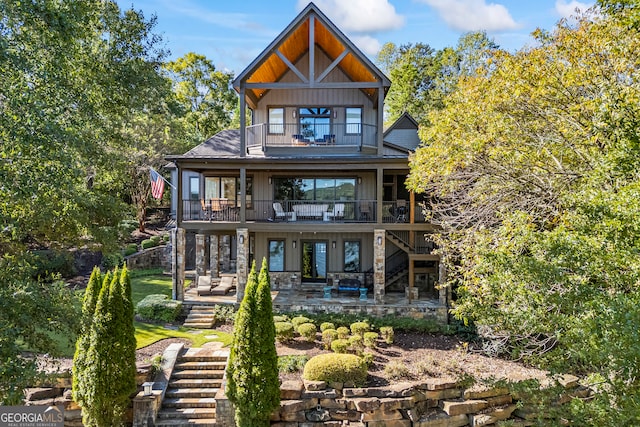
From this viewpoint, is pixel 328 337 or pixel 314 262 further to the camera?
pixel 314 262

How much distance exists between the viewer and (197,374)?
33.6 feet

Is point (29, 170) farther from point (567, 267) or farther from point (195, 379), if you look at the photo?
point (567, 267)

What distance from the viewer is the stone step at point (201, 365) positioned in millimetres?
10398

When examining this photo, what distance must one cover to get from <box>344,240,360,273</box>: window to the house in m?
0.05

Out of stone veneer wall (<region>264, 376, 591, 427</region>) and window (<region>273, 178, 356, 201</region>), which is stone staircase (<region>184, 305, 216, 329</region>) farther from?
window (<region>273, 178, 356, 201</region>)

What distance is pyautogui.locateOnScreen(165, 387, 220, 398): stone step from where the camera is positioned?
31.7 ft

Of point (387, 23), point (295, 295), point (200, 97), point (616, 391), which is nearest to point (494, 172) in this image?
point (616, 391)

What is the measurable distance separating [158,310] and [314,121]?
10.3 m

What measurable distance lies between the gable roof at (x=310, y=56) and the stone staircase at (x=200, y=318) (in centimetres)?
894

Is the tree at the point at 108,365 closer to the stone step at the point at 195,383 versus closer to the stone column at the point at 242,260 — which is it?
the stone step at the point at 195,383

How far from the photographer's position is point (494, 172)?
32.8 ft

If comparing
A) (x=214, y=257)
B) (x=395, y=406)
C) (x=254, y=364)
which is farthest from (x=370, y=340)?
(x=214, y=257)

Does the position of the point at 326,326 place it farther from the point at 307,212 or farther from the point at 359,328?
the point at 307,212

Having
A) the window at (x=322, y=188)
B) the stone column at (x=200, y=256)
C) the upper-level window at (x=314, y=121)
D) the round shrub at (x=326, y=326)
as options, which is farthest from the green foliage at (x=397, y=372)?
the upper-level window at (x=314, y=121)
